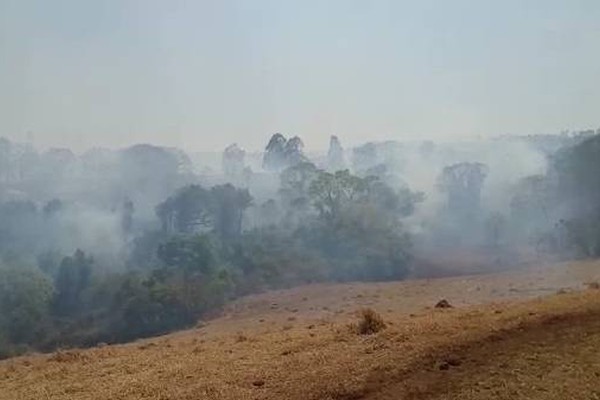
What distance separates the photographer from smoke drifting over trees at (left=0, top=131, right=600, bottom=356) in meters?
44.5

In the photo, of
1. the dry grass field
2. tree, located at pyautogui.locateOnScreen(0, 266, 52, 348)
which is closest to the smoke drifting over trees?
tree, located at pyautogui.locateOnScreen(0, 266, 52, 348)

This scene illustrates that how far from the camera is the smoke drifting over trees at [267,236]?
146 ft

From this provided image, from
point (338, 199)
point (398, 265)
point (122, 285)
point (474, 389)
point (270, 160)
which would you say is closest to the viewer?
point (474, 389)

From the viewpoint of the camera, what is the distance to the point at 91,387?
516 inches

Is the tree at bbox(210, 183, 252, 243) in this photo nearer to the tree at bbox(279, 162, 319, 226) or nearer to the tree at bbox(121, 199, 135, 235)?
the tree at bbox(279, 162, 319, 226)

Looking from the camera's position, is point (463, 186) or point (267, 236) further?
point (463, 186)

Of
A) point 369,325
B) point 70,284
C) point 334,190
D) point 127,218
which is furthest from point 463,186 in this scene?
point 369,325

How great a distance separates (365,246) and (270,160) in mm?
41270

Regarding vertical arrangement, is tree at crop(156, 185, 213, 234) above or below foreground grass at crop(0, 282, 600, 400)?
above

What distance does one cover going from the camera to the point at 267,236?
57688 millimetres

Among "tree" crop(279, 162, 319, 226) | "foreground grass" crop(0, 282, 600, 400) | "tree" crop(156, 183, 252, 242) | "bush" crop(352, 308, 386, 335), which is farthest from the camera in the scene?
"tree" crop(156, 183, 252, 242)

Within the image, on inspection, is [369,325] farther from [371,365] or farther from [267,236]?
[267,236]

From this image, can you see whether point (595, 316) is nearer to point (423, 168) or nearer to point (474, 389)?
point (474, 389)

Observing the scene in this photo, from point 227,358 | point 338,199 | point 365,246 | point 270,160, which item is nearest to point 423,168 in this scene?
point 270,160
